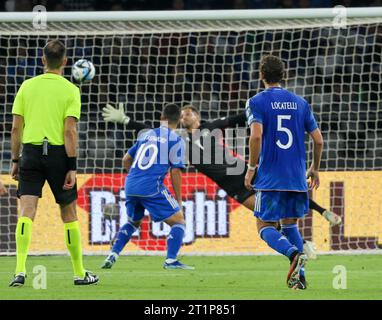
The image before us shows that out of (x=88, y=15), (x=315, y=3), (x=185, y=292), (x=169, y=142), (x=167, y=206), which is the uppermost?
(x=315, y=3)

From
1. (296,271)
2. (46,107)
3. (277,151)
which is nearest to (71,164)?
(46,107)

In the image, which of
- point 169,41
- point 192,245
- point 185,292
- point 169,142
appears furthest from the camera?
point 169,41

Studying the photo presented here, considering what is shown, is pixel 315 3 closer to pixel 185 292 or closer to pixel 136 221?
pixel 136 221

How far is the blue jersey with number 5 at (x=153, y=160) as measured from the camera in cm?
1144

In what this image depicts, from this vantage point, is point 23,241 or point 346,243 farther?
point 346,243

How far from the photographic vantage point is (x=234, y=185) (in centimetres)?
1295

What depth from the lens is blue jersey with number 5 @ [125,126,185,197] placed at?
11.4 meters

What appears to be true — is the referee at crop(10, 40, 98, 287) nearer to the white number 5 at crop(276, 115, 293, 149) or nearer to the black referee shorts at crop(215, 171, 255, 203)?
the white number 5 at crop(276, 115, 293, 149)

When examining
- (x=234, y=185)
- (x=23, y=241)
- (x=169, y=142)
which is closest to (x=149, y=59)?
(x=234, y=185)

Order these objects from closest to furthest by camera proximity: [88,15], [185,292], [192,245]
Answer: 1. [185,292]
2. [88,15]
3. [192,245]

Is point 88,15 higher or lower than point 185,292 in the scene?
higher

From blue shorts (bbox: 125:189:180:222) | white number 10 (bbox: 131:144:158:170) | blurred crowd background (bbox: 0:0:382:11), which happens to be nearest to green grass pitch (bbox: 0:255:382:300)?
blue shorts (bbox: 125:189:180:222)

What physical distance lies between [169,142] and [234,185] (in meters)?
1.78
